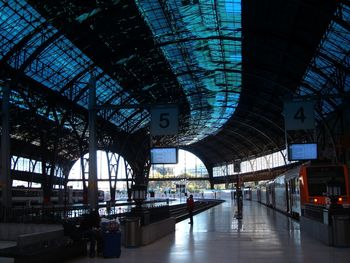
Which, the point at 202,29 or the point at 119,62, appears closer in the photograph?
the point at 202,29

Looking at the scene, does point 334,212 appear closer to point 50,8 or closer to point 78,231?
point 78,231

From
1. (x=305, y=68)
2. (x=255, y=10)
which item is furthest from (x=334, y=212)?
(x=305, y=68)

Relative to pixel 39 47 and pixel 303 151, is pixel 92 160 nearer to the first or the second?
A: pixel 39 47

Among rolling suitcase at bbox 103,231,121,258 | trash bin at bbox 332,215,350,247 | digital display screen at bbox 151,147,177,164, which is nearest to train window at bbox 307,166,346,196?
digital display screen at bbox 151,147,177,164

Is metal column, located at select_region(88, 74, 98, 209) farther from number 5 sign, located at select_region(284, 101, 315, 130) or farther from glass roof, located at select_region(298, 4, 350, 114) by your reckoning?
glass roof, located at select_region(298, 4, 350, 114)

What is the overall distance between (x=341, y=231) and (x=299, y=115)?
1120cm

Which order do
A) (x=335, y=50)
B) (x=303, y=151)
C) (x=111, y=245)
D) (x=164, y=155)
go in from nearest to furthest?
(x=111, y=245), (x=303, y=151), (x=164, y=155), (x=335, y=50)

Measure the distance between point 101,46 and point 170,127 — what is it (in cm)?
1907

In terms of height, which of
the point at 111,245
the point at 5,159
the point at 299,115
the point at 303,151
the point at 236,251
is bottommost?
the point at 236,251

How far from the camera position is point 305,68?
48.8 meters

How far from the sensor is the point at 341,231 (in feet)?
55.0

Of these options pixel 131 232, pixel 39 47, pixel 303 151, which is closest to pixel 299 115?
pixel 303 151

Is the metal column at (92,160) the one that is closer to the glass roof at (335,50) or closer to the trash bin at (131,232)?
the trash bin at (131,232)

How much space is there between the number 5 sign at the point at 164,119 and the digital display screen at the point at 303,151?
10.2 meters
